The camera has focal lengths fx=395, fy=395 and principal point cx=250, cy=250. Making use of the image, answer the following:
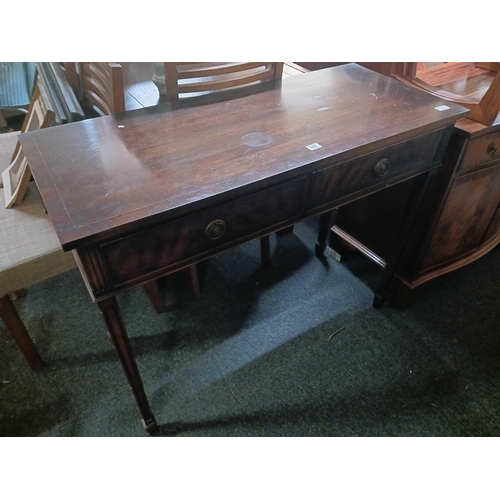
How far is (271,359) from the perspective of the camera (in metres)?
1.39

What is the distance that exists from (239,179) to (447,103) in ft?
2.27

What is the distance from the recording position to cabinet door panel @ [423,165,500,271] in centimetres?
129

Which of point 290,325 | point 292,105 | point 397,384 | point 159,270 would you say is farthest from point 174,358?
point 292,105

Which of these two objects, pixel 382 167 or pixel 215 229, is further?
pixel 382 167

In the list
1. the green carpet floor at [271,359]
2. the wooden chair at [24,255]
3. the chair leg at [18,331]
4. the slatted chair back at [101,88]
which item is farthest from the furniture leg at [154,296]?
the slatted chair back at [101,88]

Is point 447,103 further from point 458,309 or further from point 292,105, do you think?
point 458,309

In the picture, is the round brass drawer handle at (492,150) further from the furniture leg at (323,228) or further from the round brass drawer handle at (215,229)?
the round brass drawer handle at (215,229)

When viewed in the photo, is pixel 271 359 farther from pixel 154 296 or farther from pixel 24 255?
pixel 24 255

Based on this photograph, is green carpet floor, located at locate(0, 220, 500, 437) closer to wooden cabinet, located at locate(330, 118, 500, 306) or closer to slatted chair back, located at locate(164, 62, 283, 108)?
wooden cabinet, located at locate(330, 118, 500, 306)

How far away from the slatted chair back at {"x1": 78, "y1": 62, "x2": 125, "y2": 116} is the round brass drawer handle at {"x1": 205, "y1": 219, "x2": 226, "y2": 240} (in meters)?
0.49

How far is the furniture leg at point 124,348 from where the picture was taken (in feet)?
2.77

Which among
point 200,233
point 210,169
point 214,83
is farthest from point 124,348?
point 214,83

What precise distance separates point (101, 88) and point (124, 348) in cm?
82

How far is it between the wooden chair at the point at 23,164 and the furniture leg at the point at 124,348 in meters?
0.63
